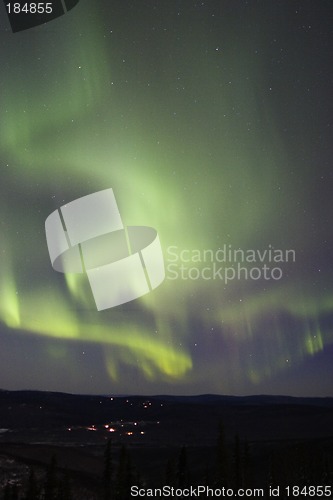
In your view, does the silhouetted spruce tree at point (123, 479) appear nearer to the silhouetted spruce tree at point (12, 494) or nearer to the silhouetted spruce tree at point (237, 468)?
the silhouetted spruce tree at point (12, 494)

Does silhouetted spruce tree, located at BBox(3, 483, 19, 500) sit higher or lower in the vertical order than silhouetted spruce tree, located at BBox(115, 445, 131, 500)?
lower

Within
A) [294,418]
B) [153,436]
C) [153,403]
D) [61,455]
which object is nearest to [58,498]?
[61,455]

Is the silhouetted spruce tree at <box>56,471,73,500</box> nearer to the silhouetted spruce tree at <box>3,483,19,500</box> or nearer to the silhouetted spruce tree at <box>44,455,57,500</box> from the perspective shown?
the silhouetted spruce tree at <box>44,455,57,500</box>

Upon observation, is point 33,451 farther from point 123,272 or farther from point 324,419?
point 123,272

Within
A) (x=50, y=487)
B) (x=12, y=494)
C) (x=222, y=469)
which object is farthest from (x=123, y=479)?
(x=50, y=487)

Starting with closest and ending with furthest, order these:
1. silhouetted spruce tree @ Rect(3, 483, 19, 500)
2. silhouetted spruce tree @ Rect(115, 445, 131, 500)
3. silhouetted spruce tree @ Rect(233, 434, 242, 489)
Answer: silhouetted spruce tree @ Rect(233, 434, 242, 489) < silhouetted spruce tree @ Rect(3, 483, 19, 500) < silhouetted spruce tree @ Rect(115, 445, 131, 500)

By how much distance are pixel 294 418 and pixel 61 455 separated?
11904 millimetres

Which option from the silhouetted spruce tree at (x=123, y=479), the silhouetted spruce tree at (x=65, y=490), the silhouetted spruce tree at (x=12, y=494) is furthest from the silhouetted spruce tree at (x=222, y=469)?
the silhouetted spruce tree at (x=12, y=494)

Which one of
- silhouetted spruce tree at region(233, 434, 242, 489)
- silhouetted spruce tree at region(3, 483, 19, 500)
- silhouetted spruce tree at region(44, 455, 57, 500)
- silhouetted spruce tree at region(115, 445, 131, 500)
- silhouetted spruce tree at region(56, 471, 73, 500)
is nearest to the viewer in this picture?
silhouetted spruce tree at region(233, 434, 242, 489)

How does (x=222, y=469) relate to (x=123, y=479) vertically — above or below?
above

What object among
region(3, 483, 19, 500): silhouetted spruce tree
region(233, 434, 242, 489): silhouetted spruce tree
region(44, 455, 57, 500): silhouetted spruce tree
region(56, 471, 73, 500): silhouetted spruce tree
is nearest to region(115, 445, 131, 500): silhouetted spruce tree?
region(56, 471, 73, 500): silhouetted spruce tree

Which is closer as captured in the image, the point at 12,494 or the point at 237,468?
the point at 237,468

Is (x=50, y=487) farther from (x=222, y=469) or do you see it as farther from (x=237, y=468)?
(x=237, y=468)

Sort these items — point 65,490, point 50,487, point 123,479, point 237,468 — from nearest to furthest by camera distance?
1. point 237,468
2. point 123,479
3. point 65,490
4. point 50,487
